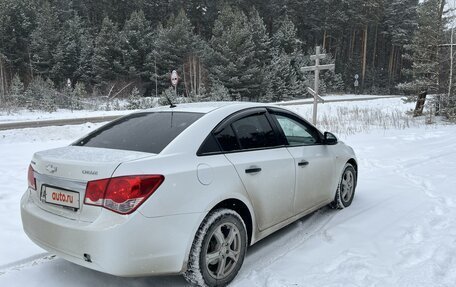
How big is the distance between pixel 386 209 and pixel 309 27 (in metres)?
52.8

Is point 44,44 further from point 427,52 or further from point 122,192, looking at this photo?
point 122,192

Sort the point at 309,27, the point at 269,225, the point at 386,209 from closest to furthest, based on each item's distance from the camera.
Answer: the point at 269,225 → the point at 386,209 → the point at 309,27

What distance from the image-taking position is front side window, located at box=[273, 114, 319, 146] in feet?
14.4

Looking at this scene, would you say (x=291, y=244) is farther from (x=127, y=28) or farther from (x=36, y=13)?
(x=36, y=13)

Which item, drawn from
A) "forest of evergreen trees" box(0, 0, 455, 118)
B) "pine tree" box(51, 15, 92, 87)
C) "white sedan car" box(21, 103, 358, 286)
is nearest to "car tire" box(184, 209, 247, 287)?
"white sedan car" box(21, 103, 358, 286)

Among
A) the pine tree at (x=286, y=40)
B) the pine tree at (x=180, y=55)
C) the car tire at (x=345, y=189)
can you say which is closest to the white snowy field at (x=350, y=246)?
the car tire at (x=345, y=189)

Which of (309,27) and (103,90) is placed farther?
(309,27)

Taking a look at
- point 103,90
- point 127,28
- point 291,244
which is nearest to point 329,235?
point 291,244

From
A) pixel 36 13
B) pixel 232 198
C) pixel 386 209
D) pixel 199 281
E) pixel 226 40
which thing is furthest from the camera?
pixel 36 13

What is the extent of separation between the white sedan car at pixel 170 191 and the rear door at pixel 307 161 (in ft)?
0.10

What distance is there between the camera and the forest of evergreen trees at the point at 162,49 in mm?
32719

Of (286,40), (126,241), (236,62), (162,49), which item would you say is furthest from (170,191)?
(286,40)

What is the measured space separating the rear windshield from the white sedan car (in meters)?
0.01

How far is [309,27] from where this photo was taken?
5409 cm
